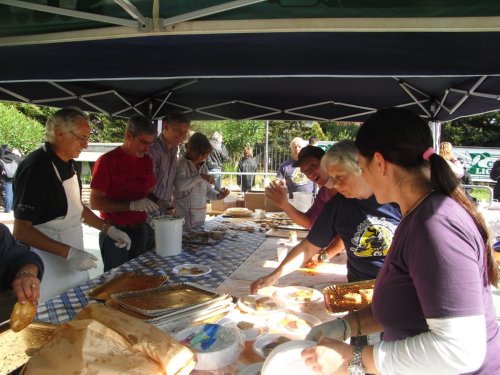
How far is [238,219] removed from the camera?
166 inches

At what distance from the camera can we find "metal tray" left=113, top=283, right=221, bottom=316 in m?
1.57

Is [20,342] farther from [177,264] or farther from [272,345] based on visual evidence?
[177,264]

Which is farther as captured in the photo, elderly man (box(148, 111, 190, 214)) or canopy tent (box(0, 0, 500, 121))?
elderly man (box(148, 111, 190, 214))

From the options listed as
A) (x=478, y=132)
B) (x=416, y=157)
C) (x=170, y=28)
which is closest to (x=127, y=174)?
(x=170, y=28)

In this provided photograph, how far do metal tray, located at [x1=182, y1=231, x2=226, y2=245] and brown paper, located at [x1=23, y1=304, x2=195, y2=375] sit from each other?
1.93 m

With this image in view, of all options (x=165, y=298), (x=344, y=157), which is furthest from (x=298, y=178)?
(x=165, y=298)

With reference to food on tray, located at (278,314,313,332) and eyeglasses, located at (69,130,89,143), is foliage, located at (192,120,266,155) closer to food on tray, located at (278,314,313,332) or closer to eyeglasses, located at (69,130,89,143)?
eyeglasses, located at (69,130,89,143)

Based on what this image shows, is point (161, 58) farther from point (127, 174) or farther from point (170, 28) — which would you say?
point (127, 174)

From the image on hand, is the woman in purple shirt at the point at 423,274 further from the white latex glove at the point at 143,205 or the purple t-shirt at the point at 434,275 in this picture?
the white latex glove at the point at 143,205

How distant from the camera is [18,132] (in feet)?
53.3

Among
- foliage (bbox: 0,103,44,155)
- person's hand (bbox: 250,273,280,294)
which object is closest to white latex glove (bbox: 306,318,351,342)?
person's hand (bbox: 250,273,280,294)

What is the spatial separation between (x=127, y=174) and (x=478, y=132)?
61.0ft

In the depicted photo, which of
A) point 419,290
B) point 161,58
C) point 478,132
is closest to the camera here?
point 419,290

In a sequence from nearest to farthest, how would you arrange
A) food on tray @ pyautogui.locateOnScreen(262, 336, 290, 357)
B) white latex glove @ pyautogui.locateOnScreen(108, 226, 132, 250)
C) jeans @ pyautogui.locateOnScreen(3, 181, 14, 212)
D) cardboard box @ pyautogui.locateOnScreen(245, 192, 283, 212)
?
food on tray @ pyautogui.locateOnScreen(262, 336, 290, 357) < white latex glove @ pyautogui.locateOnScreen(108, 226, 132, 250) < cardboard box @ pyautogui.locateOnScreen(245, 192, 283, 212) < jeans @ pyautogui.locateOnScreen(3, 181, 14, 212)
